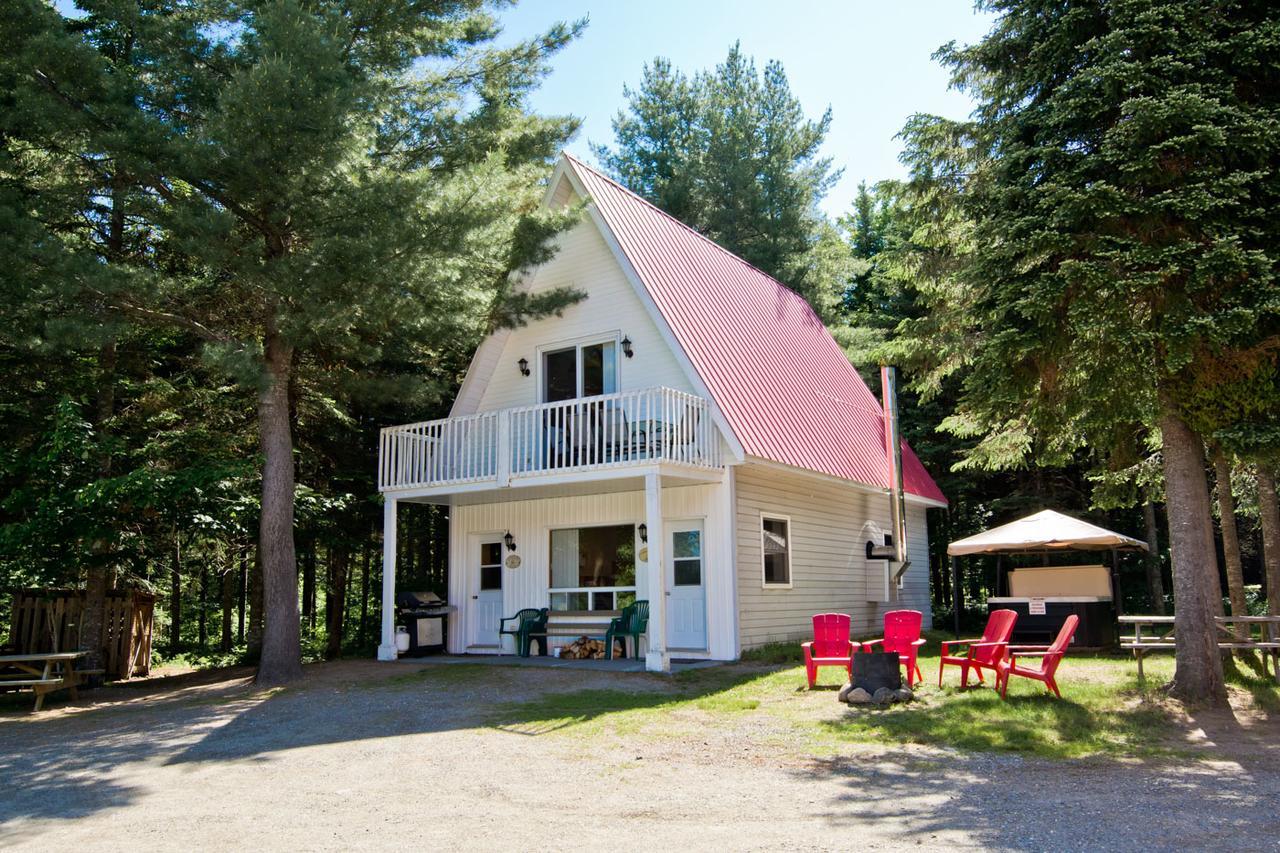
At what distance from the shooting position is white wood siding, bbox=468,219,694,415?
14.9m

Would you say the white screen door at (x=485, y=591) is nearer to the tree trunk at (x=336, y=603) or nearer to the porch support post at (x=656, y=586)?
the tree trunk at (x=336, y=603)

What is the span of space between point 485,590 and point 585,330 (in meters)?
4.88

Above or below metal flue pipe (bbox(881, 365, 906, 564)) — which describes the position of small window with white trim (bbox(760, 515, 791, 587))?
below

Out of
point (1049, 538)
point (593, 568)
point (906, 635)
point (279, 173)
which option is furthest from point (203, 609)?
point (1049, 538)

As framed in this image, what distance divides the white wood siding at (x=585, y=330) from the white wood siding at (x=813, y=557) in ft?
7.43

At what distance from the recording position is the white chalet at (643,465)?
1349 cm

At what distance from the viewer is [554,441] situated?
1418cm

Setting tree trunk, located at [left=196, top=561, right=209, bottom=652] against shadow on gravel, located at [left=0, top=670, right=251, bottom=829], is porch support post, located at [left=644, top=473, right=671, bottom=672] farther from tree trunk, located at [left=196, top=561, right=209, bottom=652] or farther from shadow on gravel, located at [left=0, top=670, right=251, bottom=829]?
tree trunk, located at [left=196, top=561, right=209, bottom=652]

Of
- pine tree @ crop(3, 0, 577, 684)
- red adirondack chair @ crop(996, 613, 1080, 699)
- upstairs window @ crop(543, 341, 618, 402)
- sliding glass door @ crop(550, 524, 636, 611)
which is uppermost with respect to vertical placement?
pine tree @ crop(3, 0, 577, 684)

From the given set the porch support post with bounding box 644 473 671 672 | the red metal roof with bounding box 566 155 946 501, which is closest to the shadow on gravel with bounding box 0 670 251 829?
the porch support post with bounding box 644 473 671 672

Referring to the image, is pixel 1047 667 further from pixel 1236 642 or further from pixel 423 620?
pixel 423 620

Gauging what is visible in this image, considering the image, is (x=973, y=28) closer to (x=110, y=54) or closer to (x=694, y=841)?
(x=694, y=841)

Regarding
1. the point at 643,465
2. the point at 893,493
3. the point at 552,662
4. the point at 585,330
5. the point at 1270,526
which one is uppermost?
the point at 585,330

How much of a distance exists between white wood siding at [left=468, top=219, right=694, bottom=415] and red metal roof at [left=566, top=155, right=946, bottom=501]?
0.59 metres
